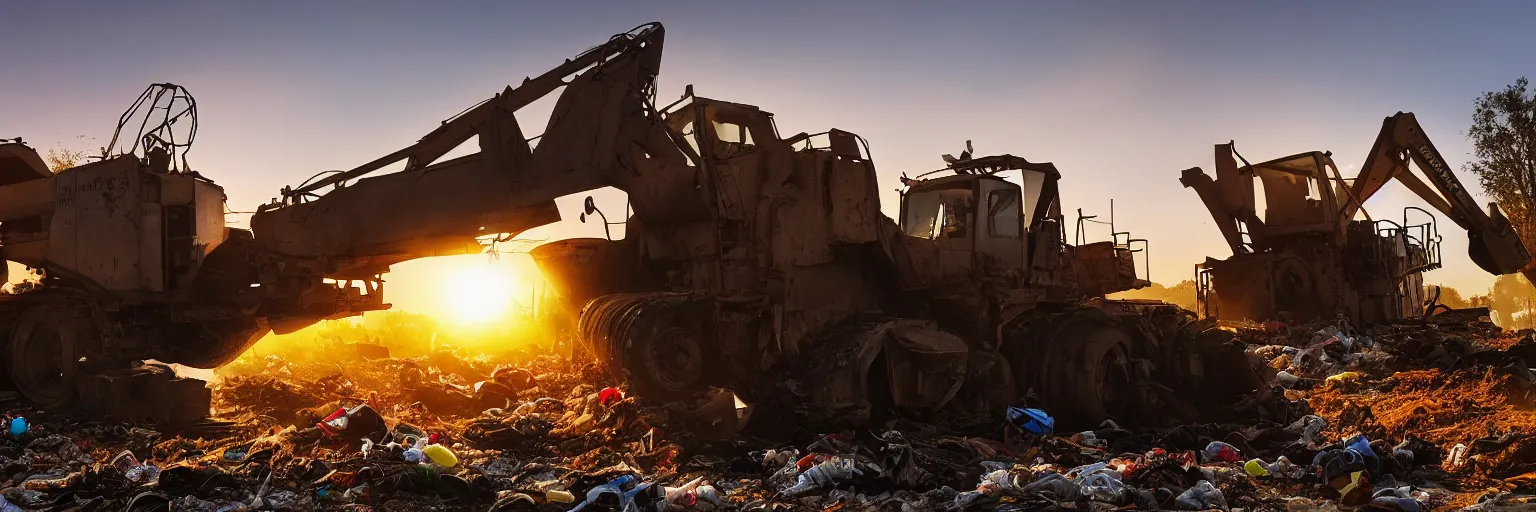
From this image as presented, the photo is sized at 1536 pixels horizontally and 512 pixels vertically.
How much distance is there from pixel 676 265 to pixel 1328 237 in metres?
15.1

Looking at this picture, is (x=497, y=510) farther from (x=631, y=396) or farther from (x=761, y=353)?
(x=761, y=353)

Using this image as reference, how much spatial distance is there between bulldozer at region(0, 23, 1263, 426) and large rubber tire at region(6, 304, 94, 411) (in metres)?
0.04

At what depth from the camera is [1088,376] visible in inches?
406

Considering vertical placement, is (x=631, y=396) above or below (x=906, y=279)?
below

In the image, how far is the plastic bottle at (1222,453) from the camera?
8156mm

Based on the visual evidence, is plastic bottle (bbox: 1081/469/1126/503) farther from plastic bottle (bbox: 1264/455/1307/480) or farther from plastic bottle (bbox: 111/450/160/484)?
plastic bottle (bbox: 111/450/160/484)

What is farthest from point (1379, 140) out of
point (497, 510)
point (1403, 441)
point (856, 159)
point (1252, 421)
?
point (497, 510)

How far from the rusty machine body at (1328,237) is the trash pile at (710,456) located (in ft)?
25.5

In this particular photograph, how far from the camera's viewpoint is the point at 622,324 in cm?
913

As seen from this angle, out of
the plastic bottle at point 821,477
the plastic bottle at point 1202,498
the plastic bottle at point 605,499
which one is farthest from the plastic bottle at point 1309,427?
the plastic bottle at point 605,499

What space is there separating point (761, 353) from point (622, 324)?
1356 millimetres

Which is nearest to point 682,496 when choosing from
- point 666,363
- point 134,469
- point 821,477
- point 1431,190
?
point 821,477

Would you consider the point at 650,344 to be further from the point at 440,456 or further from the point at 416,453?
the point at 416,453

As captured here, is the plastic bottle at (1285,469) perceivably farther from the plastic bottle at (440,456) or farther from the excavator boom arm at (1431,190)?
the excavator boom arm at (1431,190)
